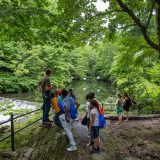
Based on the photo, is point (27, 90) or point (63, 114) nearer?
point (63, 114)

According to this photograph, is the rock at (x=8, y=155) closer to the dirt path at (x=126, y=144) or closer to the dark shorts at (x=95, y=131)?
the dirt path at (x=126, y=144)

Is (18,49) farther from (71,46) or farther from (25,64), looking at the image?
(71,46)

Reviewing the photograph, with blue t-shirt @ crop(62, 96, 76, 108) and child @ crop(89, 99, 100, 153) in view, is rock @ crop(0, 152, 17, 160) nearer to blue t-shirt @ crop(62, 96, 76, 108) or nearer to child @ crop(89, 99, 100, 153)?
blue t-shirt @ crop(62, 96, 76, 108)

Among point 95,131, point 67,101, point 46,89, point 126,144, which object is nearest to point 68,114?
point 67,101

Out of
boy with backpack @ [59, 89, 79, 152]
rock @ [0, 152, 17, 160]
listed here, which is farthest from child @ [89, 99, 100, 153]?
rock @ [0, 152, 17, 160]

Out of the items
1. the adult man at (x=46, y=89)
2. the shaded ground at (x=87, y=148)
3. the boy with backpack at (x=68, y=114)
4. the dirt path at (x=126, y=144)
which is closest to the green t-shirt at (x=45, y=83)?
the adult man at (x=46, y=89)

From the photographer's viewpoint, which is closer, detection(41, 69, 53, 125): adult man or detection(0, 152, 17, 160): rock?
detection(0, 152, 17, 160): rock

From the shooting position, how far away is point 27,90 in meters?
32.2

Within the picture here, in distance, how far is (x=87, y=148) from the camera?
25.4 feet

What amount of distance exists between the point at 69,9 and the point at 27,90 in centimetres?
2593

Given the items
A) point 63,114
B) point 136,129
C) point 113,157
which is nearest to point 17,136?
point 63,114

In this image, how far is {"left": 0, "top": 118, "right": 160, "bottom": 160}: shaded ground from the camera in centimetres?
684

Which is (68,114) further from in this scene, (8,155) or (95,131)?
(8,155)

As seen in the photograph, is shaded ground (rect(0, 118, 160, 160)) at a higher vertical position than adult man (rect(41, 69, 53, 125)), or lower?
lower
